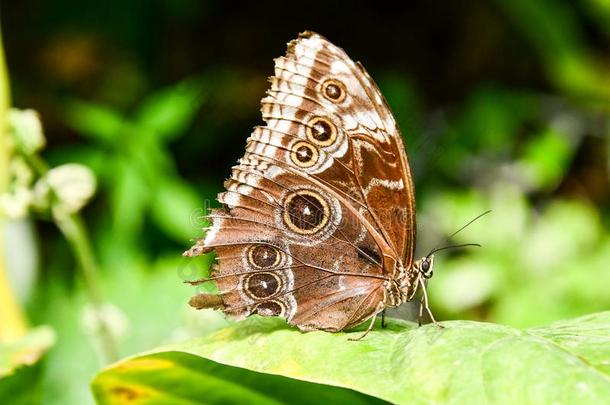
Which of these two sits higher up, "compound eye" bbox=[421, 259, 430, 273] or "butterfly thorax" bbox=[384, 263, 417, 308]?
"compound eye" bbox=[421, 259, 430, 273]

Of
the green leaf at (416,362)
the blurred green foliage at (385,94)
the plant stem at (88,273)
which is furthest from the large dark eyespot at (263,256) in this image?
the blurred green foliage at (385,94)

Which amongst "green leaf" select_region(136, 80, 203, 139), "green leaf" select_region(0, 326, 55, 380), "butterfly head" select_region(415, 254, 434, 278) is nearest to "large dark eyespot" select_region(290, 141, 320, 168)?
"butterfly head" select_region(415, 254, 434, 278)

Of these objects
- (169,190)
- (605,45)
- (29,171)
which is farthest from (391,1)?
(29,171)

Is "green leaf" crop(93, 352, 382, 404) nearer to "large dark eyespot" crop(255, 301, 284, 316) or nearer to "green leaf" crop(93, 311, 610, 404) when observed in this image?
"green leaf" crop(93, 311, 610, 404)

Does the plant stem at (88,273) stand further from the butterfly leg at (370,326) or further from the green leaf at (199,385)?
the butterfly leg at (370,326)

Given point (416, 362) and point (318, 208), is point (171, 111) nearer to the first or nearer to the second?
point (318, 208)

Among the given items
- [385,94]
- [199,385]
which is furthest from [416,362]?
[385,94]
